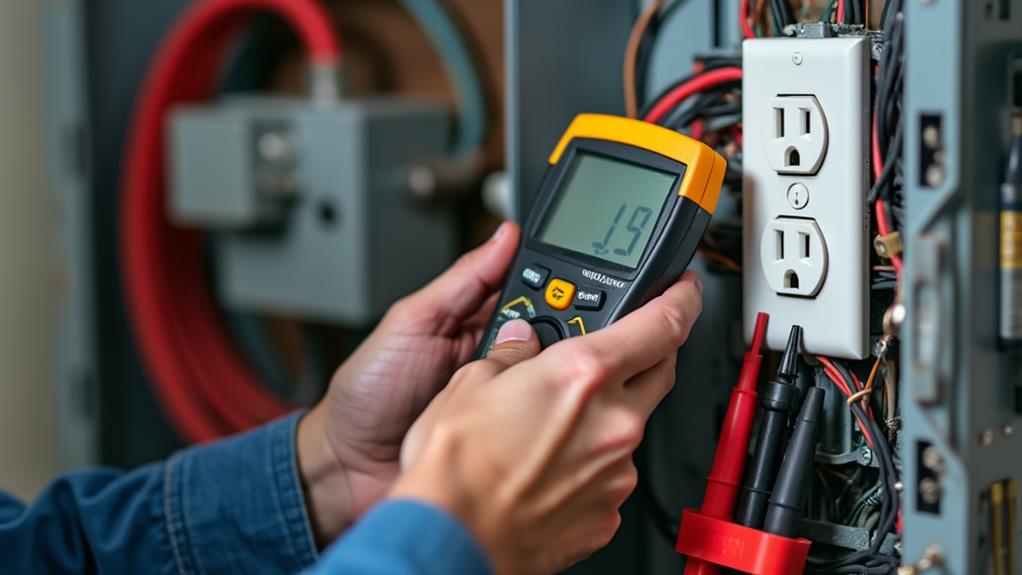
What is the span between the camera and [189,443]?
1.45 metres

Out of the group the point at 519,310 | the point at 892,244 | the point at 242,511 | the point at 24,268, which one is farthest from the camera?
the point at 24,268

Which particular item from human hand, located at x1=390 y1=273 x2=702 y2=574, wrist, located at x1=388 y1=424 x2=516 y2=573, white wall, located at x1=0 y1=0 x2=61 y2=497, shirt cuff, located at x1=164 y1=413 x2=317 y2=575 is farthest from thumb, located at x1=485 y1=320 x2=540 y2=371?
white wall, located at x1=0 y1=0 x2=61 y2=497

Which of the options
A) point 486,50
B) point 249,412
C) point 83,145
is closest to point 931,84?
point 486,50

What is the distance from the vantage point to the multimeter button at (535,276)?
2.39ft

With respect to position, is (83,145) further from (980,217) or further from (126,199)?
(980,217)

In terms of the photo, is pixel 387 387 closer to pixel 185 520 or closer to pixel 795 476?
pixel 185 520

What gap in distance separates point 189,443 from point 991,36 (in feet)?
3.57

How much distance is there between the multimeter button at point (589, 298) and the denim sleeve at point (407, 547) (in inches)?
7.7

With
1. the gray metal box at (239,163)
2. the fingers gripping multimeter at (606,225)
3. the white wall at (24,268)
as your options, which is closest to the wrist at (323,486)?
the fingers gripping multimeter at (606,225)

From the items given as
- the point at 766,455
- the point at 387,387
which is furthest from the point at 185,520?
the point at 766,455

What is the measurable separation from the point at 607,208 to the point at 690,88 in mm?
95

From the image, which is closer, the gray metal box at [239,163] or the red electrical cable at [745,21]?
the red electrical cable at [745,21]

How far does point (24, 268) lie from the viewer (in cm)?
145

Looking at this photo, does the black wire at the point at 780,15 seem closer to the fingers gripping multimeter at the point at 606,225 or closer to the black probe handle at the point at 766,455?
the fingers gripping multimeter at the point at 606,225
